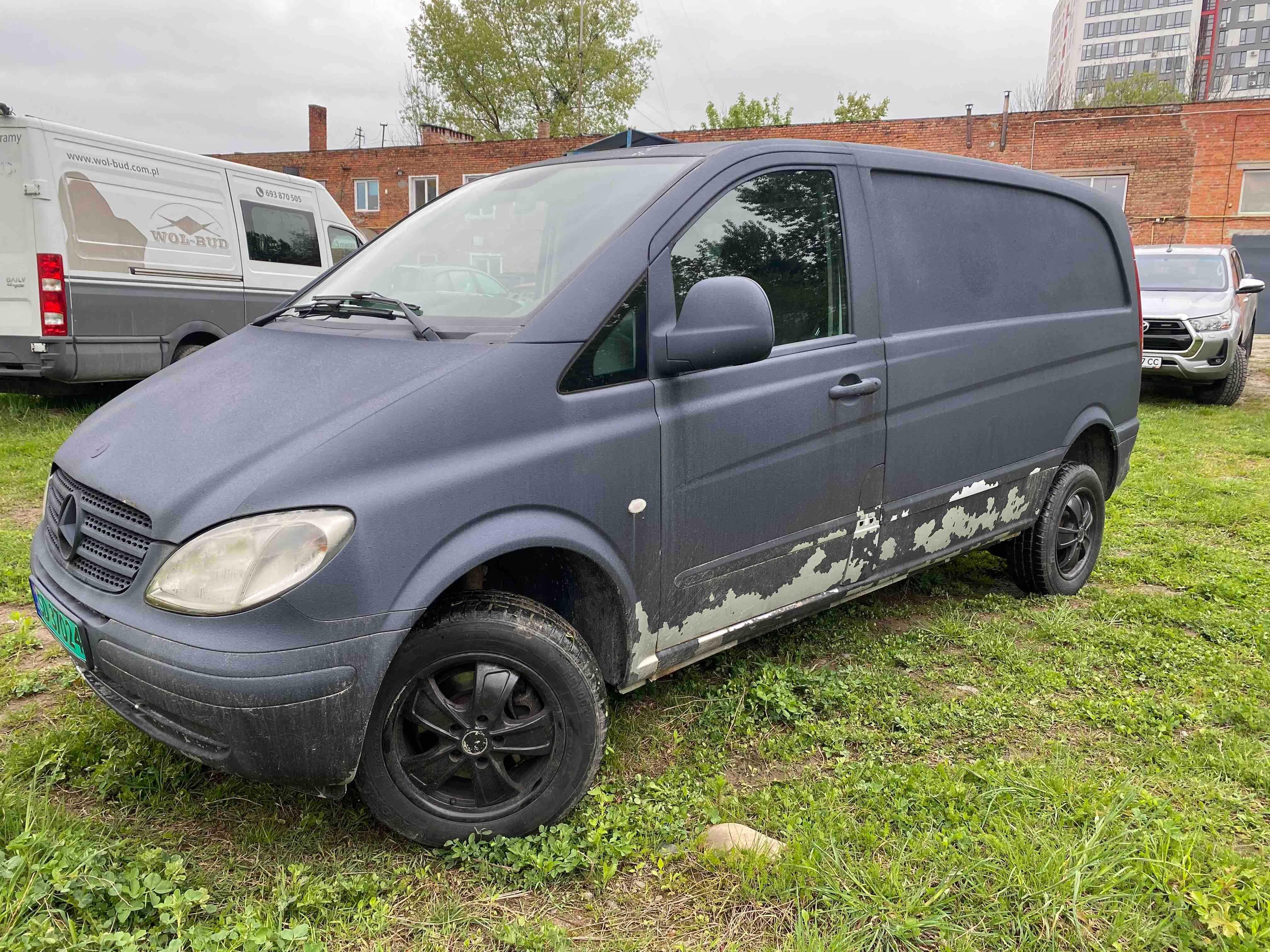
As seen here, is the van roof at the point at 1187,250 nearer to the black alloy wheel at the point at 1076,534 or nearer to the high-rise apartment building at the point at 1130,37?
the black alloy wheel at the point at 1076,534

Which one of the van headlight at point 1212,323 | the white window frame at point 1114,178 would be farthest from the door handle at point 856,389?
the white window frame at point 1114,178

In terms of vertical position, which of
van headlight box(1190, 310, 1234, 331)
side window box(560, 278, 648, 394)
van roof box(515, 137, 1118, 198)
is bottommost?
van headlight box(1190, 310, 1234, 331)

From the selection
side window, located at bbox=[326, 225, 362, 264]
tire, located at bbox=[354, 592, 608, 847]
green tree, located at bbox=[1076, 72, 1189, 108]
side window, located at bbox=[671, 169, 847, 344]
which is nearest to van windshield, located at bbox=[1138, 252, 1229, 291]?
side window, located at bbox=[326, 225, 362, 264]

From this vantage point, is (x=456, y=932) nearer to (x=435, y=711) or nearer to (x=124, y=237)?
(x=435, y=711)

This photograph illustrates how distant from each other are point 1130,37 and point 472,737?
153 metres

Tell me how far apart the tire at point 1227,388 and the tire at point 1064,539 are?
767 centimetres

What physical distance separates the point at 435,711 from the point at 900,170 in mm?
2497

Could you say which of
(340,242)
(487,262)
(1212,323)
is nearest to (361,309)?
(487,262)

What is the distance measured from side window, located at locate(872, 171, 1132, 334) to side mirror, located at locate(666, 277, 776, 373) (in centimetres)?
90

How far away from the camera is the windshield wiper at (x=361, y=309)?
253 cm

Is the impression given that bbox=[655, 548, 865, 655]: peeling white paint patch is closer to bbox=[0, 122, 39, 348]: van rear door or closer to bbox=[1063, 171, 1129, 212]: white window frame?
bbox=[0, 122, 39, 348]: van rear door

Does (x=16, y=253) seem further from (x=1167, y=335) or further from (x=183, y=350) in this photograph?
(x=1167, y=335)

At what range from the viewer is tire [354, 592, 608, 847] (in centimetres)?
224

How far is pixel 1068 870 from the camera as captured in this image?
7.20 feet
